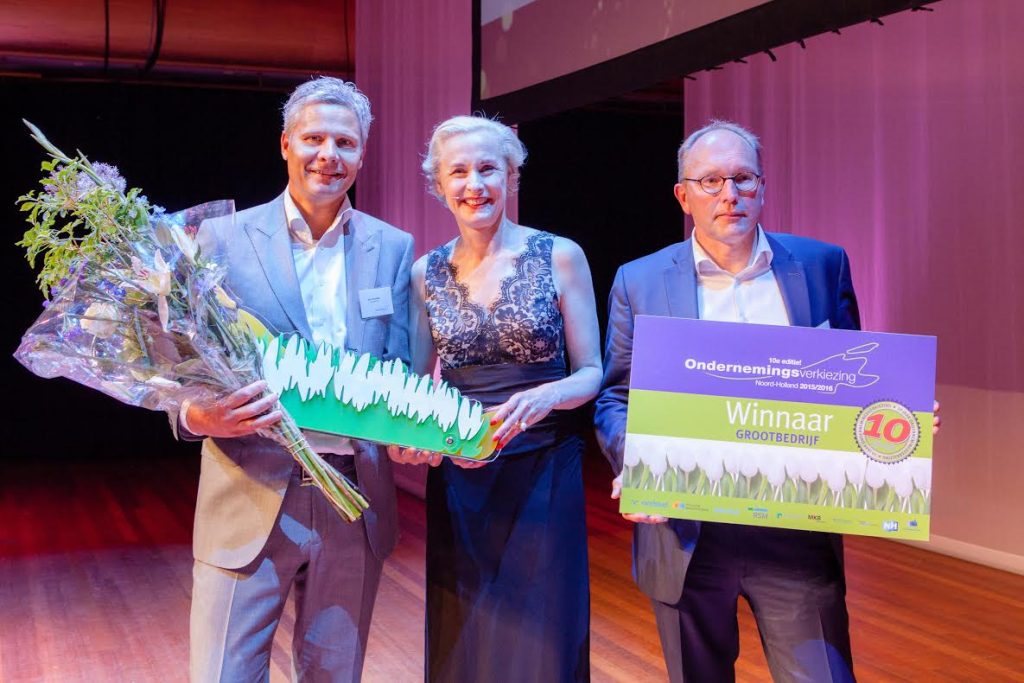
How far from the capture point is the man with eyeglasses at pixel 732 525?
1914mm

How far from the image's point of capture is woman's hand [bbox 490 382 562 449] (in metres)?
2.01

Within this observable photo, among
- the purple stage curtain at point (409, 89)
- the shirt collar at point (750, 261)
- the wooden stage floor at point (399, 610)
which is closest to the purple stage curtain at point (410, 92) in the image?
the purple stage curtain at point (409, 89)

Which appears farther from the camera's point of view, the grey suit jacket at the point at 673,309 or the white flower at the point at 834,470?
the grey suit jacket at the point at 673,309

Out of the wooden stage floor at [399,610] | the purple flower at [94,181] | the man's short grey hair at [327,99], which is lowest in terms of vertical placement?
the wooden stage floor at [399,610]

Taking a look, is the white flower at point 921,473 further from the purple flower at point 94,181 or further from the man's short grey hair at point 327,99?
the purple flower at point 94,181

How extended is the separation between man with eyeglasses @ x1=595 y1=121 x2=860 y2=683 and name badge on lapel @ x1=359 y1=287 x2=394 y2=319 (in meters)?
0.51

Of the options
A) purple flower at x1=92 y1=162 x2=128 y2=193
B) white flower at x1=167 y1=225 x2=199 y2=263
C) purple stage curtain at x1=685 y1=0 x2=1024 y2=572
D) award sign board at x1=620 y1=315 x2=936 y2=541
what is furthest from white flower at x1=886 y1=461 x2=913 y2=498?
purple stage curtain at x1=685 y1=0 x2=1024 y2=572

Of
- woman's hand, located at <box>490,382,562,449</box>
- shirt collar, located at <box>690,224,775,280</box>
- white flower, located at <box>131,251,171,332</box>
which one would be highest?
shirt collar, located at <box>690,224,775,280</box>

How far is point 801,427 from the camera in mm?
1814

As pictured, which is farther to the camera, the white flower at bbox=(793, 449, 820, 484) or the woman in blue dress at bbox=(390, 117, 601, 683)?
the woman in blue dress at bbox=(390, 117, 601, 683)

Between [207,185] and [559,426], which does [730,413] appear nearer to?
[559,426]

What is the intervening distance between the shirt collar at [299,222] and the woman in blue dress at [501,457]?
289 millimetres

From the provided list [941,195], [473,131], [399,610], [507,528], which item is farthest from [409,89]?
[507,528]

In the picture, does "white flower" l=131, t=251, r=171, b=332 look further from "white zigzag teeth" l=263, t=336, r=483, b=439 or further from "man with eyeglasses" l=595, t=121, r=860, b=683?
"man with eyeglasses" l=595, t=121, r=860, b=683
